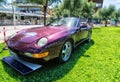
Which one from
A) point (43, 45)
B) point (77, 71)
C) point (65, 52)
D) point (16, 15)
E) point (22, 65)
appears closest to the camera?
point (43, 45)

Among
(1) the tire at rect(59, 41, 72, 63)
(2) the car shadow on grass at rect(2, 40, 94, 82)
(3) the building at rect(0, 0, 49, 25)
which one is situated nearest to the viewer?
(2) the car shadow on grass at rect(2, 40, 94, 82)

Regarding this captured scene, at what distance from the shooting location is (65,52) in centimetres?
405

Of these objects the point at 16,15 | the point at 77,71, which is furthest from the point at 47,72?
the point at 16,15

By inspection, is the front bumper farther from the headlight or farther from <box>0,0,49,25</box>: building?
<box>0,0,49,25</box>: building

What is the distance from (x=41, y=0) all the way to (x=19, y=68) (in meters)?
9.82

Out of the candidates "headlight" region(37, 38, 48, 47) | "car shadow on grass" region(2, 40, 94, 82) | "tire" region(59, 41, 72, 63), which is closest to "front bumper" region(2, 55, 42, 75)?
"car shadow on grass" region(2, 40, 94, 82)

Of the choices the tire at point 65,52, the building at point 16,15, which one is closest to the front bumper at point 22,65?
the tire at point 65,52

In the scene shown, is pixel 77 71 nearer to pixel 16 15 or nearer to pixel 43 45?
pixel 43 45

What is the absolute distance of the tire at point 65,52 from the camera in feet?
12.6

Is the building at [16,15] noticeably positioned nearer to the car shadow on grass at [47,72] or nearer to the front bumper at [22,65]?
the front bumper at [22,65]

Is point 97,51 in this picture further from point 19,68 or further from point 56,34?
point 19,68

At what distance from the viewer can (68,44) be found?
13.6ft

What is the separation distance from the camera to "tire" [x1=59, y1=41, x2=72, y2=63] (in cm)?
383

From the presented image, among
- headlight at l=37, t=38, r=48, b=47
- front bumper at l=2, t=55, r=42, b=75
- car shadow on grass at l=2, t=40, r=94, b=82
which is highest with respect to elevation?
headlight at l=37, t=38, r=48, b=47
